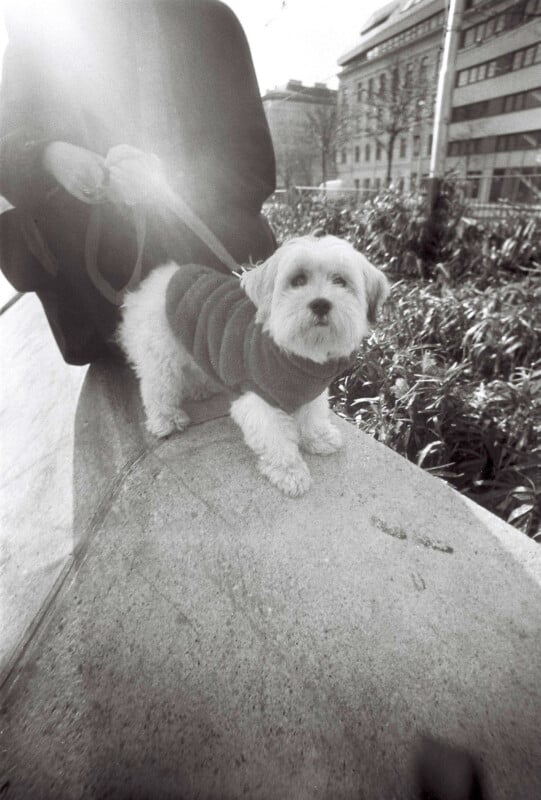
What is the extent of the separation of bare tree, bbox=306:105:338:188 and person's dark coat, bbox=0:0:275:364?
32265mm

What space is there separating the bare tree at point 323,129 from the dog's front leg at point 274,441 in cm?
3357

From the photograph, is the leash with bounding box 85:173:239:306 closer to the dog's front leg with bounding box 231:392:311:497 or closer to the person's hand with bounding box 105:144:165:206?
the person's hand with bounding box 105:144:165:206

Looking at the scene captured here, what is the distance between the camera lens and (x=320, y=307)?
1.62m

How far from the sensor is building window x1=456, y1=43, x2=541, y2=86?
29.4 metres

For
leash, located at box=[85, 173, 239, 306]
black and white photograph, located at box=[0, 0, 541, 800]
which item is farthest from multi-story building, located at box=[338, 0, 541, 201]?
leash, located at box=[85, 173, 239, 306]

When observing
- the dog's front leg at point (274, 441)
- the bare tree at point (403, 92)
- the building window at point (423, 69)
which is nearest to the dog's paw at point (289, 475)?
the dog's front leg at point (274, 441)

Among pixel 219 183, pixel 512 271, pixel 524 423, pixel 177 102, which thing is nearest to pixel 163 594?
pixel 524 423

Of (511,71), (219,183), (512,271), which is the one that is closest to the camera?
(219,183)

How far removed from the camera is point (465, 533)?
1.57 meters

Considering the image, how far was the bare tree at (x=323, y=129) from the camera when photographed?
106 ft

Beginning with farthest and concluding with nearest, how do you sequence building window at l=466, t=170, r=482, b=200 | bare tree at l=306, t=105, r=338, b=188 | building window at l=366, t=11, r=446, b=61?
bare tree at l=306, t=105, r=338, b=188
building window at l=366, t=11, r=446, b=61
building window at l=466, t=170, r=482, b=200

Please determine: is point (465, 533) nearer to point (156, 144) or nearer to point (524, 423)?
point (524, 423)

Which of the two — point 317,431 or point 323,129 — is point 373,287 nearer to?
point 317,431

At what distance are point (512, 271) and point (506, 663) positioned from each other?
4.82 m
